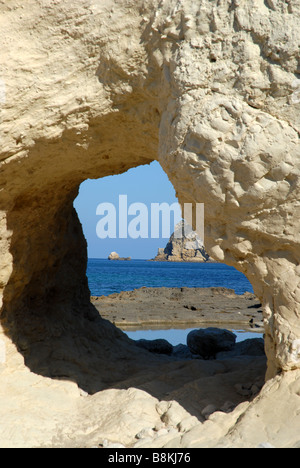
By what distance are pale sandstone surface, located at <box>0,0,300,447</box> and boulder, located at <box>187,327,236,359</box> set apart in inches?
86.8

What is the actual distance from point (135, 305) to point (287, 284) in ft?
32.0

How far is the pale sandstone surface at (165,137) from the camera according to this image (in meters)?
3.02

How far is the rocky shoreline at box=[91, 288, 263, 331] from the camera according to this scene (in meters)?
10.6

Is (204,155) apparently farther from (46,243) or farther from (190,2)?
(46,243)

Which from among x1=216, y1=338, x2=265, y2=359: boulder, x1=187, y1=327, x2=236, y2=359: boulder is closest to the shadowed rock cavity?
x1=216, y1=338, x2=265, y2=359: boulder

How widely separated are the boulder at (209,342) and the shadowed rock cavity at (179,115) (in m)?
2.65

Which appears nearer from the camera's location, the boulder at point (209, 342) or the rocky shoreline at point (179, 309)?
the boulder at point (209, 342)

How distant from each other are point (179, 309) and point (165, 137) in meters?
9.36

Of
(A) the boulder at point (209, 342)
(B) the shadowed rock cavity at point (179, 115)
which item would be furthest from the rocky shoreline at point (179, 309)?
(B) the shadowed rock cavity at point (179, 115)

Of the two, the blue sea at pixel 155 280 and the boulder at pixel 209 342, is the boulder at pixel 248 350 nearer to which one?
the boulder at pixel 209 342

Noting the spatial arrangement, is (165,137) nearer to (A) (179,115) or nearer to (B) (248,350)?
(A) (179,115)

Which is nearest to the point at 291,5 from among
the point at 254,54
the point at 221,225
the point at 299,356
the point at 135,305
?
the point at 254,54

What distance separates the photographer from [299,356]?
10.0ft

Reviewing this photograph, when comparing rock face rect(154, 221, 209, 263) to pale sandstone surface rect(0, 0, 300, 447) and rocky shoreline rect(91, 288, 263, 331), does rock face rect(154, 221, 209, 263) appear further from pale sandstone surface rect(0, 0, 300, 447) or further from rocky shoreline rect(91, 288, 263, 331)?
pale sandstone surface rect(0, 0, 300, 447)
